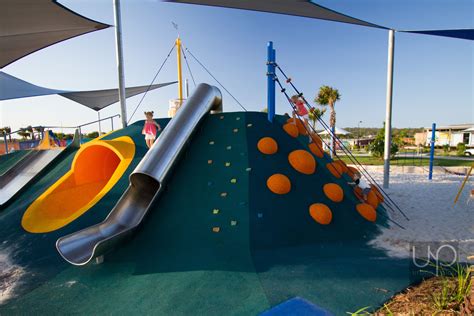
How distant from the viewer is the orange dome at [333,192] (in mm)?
6199

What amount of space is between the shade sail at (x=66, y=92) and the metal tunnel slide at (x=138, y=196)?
9729 mm

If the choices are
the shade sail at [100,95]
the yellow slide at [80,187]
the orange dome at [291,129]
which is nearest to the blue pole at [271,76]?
the orange dome at [291,129]

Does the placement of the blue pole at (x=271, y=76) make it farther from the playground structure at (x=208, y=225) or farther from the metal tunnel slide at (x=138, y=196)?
the metal tunnel slide at (x=138, y=196)

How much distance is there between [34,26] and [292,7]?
33.6 feet

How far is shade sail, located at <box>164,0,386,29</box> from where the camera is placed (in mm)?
7273

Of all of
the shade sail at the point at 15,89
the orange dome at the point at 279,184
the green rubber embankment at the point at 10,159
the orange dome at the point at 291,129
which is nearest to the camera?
the orange dome at the point at 279,184

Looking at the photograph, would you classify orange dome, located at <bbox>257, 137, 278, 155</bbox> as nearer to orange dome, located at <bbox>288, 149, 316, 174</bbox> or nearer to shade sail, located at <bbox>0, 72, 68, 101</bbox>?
orange dome, located at <bbox>288, 149, 316, 174</bbox>

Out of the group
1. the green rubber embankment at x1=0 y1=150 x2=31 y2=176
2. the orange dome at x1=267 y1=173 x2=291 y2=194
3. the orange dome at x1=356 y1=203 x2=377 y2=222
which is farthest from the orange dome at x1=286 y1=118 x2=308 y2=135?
the green rubber embankment at x1=0 y1=150 x2=31 y2=176

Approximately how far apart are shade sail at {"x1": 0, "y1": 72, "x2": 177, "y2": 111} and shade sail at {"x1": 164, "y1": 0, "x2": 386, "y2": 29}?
356 inches

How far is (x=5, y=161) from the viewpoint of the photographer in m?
13.7

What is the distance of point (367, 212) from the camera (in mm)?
6383

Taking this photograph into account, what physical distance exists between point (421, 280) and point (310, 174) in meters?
3.22

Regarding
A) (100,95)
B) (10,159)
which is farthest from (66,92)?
(10,159)

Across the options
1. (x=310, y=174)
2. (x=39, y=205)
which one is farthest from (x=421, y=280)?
(x=39, y=205)
